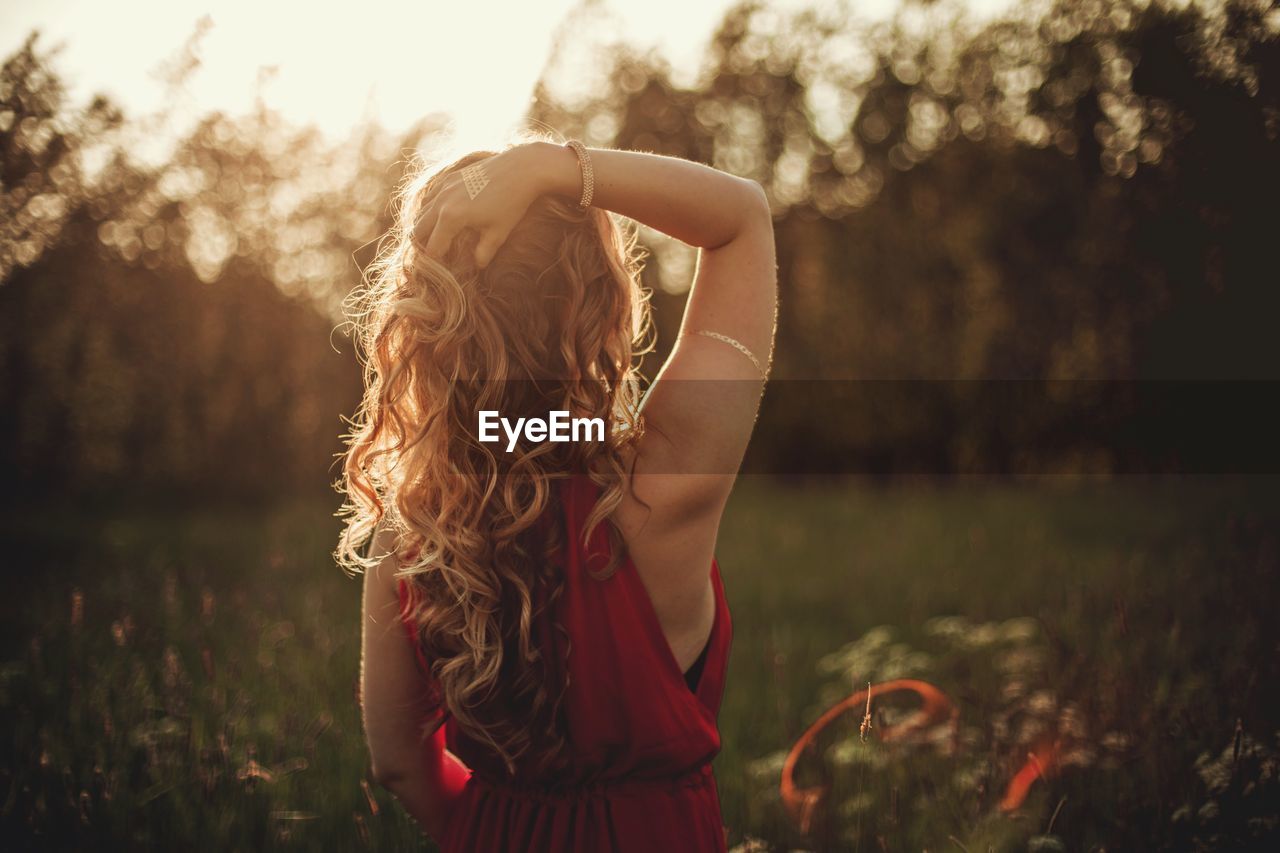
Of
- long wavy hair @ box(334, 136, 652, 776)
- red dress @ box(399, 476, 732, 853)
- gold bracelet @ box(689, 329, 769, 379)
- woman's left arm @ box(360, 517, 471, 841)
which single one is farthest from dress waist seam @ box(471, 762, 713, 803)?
gold bracelet @ box(689, 329, 769, 379)

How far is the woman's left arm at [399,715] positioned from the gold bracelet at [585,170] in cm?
76

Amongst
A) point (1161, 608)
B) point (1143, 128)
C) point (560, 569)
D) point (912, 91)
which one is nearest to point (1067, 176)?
point (912, 91)

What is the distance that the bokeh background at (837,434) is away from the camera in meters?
2.92

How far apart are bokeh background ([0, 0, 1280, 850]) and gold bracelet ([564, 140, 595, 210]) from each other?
0.26 m

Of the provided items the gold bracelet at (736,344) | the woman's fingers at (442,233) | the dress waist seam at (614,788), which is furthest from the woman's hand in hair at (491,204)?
the dress waist seam at (614,788)

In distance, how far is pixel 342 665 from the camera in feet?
13.0

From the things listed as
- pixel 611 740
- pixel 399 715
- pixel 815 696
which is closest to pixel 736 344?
pixel 611 740

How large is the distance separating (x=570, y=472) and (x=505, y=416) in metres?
0.16

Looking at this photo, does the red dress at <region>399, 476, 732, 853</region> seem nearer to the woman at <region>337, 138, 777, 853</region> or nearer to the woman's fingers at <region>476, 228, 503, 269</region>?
the woman at <region>337, 138, 777, 853</region>

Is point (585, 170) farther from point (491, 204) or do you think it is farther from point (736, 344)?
point (736, 344)

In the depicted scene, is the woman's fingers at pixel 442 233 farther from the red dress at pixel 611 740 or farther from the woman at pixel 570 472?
the red dress at pixel 611 740

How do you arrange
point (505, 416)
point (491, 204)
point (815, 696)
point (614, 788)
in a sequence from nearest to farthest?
point (491, 204)
point (505, 416)
point (614, 788)
point (815, 696)

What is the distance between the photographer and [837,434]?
496 inches

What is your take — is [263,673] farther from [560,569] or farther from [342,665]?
[560,569]
